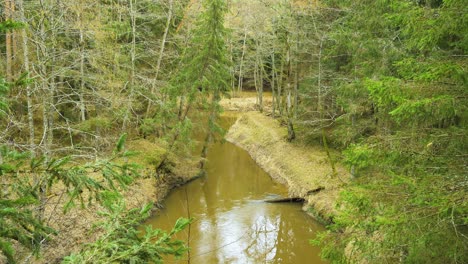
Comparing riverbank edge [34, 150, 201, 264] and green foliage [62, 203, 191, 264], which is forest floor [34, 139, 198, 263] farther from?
green foliage [62, 203, 191, 264]

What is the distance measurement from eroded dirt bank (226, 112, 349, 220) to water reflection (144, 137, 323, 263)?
0.69m

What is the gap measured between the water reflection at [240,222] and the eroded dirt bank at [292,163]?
69cm

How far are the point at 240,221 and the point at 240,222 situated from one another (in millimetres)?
88

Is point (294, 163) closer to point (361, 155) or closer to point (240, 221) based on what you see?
point (240, 221)

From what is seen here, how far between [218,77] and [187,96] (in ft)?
5.56

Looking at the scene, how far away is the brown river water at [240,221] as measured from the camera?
39.0 ft

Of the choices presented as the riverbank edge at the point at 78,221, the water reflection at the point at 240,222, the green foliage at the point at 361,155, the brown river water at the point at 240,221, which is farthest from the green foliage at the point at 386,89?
the water reflection at the point at 240,222

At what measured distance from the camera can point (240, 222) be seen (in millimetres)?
14008

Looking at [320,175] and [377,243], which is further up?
[377,243]

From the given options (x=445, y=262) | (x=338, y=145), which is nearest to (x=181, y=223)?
(x=445, y=262)

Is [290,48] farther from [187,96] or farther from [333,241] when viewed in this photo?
[333,241]

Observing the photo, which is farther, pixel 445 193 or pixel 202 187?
pixel 202 187

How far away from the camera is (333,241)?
21.4ft

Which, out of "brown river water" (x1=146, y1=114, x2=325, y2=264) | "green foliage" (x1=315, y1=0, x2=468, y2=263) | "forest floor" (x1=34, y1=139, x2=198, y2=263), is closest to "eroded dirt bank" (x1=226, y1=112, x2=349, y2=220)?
"brown river water" (x1=146, y1=114, x2=325, y2=264)
